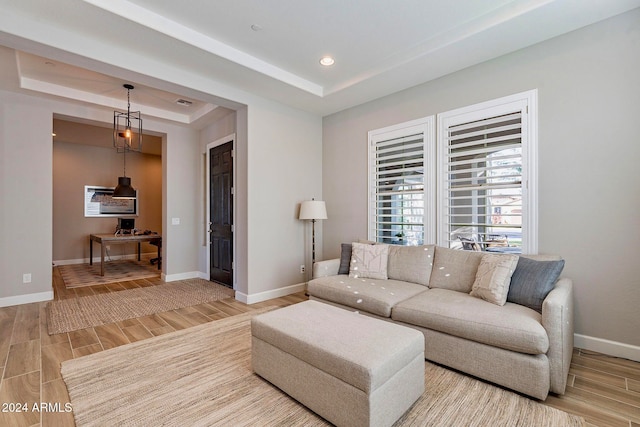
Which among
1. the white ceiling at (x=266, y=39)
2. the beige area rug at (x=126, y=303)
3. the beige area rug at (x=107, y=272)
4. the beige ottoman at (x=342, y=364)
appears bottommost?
the beige area rug at (x=107, y=272)

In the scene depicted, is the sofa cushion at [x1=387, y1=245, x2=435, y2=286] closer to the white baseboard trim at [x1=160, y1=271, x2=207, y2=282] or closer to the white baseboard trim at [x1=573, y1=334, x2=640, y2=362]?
the white baseboard trim at [x1=573, y1=334, x2=640, y2=362]

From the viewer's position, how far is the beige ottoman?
1.65 m

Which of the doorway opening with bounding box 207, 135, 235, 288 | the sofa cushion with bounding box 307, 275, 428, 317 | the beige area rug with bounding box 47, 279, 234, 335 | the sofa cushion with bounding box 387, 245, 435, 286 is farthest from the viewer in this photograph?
the doorway opening with bounding box 207, 135, 235, 288

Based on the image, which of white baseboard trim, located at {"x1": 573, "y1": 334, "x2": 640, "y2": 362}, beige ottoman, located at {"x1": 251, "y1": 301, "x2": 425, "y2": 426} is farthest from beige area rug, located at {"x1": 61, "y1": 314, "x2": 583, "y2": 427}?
white baseboard trim, located at {"x1": 573, "y1": 334, "x2": 640, "y2": 362}

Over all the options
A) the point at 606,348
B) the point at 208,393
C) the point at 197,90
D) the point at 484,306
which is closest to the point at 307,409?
the point at 208,393

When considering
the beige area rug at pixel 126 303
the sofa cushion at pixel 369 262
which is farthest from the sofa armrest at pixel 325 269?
the beige area rug at pixel 126 303

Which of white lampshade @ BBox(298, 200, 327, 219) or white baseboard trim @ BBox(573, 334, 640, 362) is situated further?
white lampshade @ BBox(298, 200, 327, 219)

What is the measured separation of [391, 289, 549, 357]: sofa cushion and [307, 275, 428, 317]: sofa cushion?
5.0 inches

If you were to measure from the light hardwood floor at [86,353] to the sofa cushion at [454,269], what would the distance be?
982 mm

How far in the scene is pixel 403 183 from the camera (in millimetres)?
4051

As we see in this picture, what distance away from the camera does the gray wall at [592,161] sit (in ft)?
8.35

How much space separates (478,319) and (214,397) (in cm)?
192

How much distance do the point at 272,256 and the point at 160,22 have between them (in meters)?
3.02

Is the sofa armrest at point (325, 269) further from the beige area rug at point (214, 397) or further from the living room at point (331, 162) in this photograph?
the beige area rug at point (214, 397)
